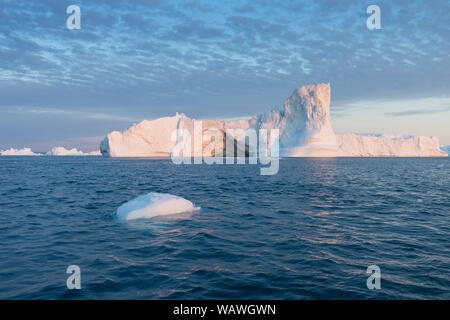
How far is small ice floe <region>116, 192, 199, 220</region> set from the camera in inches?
396

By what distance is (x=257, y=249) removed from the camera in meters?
7.00

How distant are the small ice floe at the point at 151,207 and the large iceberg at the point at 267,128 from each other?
6094 centimetres

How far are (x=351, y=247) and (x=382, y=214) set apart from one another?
4917 mm

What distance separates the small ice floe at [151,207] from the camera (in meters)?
10.0

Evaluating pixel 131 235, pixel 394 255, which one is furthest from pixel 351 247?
pixel 131 235
